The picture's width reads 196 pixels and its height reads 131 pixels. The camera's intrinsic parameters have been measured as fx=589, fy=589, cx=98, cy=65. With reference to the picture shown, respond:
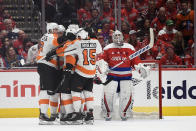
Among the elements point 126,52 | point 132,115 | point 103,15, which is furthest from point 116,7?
point 132,115

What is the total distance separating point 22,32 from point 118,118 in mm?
2595

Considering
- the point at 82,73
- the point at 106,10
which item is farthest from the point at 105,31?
the point at 82,73

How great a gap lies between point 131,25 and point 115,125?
306 cm

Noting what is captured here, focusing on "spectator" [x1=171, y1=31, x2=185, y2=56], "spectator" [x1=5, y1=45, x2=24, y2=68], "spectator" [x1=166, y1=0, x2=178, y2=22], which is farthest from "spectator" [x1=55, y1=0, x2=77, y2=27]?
"spectator" [x1=171, y1=31, x2=185, y2=56]

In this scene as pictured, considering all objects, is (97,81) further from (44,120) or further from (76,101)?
(44,120)

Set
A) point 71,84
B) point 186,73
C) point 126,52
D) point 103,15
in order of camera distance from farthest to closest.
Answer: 1. point 103,15
2. point 186,73
3. point 126,52
4. point 71,84

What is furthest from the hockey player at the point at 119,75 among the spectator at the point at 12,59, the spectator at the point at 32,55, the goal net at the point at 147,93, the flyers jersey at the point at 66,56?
the spectator at the point at 12,59

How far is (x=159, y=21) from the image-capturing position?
11.5 meters

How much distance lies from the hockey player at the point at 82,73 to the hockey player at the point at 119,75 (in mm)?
825

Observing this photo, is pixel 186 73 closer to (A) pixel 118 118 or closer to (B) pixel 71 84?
(A) pixel 118 118

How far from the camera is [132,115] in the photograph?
383 inches

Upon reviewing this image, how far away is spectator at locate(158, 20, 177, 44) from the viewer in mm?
11066

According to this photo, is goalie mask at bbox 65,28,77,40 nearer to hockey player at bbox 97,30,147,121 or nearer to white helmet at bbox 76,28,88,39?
white helmet at bbox 76,28,88,39

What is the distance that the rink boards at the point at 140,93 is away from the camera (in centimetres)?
1009
